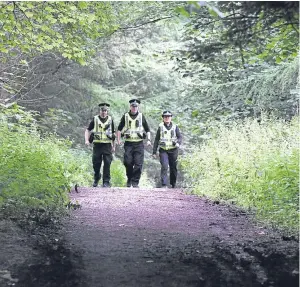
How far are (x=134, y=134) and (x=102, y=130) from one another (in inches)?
30.5

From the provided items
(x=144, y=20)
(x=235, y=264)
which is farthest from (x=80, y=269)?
(x=144, y=20)

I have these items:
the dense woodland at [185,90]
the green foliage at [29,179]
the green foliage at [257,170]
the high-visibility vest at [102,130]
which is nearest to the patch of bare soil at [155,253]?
the green foliage at [257,170]

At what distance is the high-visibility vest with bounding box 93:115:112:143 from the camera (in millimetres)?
11578

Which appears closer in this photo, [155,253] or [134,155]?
[155,253]

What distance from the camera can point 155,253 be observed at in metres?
4.82

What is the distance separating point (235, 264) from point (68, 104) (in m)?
13.2

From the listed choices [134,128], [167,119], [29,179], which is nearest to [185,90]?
[167,119]

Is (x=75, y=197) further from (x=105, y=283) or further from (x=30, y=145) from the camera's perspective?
(x=105, y=283)

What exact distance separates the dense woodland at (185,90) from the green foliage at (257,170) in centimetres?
2

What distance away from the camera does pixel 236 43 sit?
4.84m

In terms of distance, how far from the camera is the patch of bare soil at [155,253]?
13.2ft

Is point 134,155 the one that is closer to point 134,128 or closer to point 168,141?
point 134,128

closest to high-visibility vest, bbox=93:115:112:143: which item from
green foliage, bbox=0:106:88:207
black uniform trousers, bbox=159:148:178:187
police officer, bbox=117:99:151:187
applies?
police officer, bbox=117:99:151:187

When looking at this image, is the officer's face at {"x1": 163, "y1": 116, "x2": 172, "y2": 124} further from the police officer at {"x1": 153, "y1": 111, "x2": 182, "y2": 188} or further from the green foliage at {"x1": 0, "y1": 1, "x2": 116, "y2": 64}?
the green foliage at {"x1": 0, "y1": 1, "x2": 116, "y2": 64}
